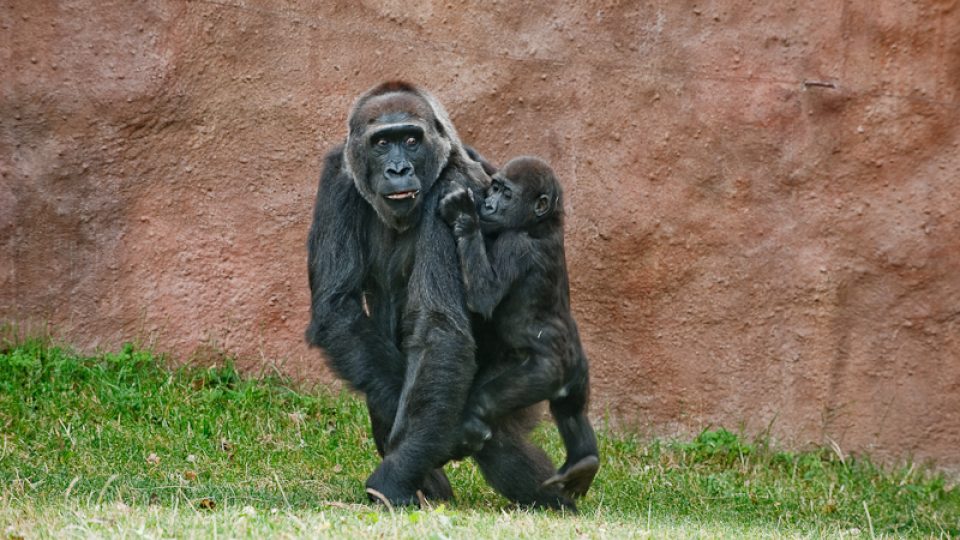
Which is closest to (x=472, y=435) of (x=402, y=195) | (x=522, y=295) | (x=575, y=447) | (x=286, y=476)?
(x=575, y=447)

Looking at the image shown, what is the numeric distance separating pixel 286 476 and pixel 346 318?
3.79 feet

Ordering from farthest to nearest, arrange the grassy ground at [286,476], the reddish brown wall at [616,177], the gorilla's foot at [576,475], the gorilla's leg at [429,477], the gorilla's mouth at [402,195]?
the reddish brown wall at [616,177] → the gorilla's leg at [429,477] → the gorilla's foot at [576,475] → the gorilla's mouth at [402,195] → the grassy ground at [286,476]

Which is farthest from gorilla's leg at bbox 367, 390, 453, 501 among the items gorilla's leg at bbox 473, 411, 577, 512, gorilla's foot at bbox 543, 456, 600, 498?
gorilla's foot at bbox 543, 456, 600, 498

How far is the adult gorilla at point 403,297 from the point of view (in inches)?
216

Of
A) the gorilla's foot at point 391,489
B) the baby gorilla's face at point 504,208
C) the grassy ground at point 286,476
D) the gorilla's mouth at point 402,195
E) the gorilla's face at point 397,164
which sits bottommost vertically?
the grassy ground at point 286,476

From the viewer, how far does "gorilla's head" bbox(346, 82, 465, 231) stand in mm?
5480

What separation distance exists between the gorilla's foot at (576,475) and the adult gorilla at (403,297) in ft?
0.25

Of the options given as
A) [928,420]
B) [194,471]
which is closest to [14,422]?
[194,471]

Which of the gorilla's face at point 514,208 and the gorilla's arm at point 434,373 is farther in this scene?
the gorilla's face at point 514,208

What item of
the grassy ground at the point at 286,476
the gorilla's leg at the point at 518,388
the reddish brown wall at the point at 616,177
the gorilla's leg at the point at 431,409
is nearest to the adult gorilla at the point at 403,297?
the gorilla's leg at the point at 431,409

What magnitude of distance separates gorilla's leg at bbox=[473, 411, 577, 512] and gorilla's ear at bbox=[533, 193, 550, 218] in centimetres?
89

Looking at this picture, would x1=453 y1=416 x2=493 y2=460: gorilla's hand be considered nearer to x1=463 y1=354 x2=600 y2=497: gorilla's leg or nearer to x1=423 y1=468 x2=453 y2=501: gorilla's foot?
x1=463 y1=354 x2=600 y2=497: gorilla's leg

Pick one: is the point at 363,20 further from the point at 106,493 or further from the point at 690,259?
the point at 106,493

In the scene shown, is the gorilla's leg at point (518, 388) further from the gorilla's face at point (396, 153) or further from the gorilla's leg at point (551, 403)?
the gorilla's face at point (396, 153)
